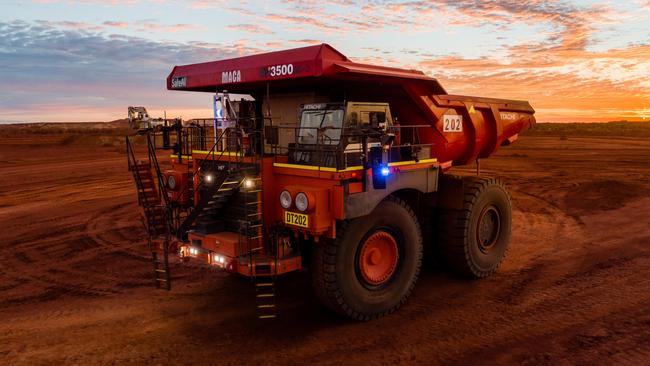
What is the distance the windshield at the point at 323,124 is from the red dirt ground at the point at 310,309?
253 cm

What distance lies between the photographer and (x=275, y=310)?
23.3 ft

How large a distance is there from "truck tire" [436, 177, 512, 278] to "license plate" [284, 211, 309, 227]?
3.43 metres

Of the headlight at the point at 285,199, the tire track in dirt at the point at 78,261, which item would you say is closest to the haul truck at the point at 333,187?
the headlight at the point at 285,199

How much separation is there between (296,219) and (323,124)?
1766 mm

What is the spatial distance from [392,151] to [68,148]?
34.6 m

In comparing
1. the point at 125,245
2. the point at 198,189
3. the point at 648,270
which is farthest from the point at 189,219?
the point at 648,270

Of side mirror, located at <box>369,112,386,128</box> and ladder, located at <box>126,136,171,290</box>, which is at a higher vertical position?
side mirror, located at <box>369,112,386,128</box>

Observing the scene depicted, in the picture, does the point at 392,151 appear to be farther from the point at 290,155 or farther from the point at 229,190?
the point at 229,190

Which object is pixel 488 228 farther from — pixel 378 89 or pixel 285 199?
pixel 285 199

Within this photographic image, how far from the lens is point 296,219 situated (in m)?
6.04

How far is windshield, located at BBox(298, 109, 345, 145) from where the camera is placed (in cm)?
686

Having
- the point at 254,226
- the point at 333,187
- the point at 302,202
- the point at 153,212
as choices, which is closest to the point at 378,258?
the point at 333,187

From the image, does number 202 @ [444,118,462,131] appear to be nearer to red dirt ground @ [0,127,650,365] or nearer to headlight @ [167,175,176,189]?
red dirt ground @ [0,127,650,365]

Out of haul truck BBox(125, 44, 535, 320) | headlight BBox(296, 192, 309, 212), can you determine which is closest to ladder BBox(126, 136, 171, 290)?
haul truck BBox(125, 44, 535, 320)
